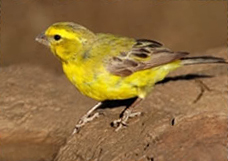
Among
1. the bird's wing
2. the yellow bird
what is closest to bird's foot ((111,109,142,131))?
the yellow bird

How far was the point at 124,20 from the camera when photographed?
10766 millimetres

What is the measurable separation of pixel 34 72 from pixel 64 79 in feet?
1.05

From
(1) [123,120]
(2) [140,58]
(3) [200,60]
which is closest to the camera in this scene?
(1) [123,120]

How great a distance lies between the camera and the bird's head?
5.09 metres

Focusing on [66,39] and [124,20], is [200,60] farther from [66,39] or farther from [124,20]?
[124,20]

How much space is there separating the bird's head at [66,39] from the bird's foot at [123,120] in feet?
2.28

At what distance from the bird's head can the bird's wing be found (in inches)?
11.8

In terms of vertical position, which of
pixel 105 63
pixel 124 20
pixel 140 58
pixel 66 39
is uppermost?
pixel 66 39

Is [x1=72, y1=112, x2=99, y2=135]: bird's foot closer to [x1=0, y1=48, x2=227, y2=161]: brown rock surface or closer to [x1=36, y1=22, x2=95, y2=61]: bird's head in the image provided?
[x1=0, y1=48, x2=227, y2=161]: brown rock surface

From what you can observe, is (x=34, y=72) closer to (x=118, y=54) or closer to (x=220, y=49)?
(x=118, y=54)

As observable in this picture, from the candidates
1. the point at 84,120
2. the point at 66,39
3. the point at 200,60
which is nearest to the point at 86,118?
the point at 84,120

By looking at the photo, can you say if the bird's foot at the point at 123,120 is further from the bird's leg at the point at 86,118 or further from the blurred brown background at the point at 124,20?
the blurred brown background at the point at 124,20

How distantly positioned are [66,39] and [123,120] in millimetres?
885

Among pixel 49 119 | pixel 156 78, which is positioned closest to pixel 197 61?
pixel 156 78
